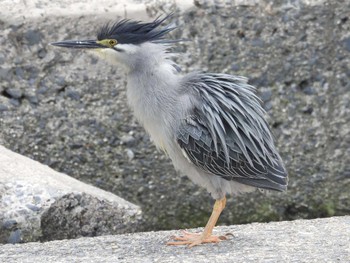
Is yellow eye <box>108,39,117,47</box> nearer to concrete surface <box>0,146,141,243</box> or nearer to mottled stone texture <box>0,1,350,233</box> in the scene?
concrete surface <box>0,146,141,243</box>

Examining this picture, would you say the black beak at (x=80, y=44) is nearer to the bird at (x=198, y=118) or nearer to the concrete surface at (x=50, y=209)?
the bird at (x=198, y=118)

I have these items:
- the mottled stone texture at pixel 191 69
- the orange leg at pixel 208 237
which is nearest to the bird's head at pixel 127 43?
the orange leg at pixel 208 237

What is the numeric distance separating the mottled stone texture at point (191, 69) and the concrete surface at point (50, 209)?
596mm

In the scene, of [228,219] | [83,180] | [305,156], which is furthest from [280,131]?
[83,180]

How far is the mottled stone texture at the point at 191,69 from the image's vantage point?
680cm

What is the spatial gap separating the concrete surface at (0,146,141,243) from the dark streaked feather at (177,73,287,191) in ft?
3.07

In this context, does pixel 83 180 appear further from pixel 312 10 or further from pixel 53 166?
pixel 312 10

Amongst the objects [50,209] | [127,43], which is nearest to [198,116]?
[127,43]

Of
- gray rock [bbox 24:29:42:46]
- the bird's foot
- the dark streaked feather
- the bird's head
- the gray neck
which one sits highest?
the bird's head

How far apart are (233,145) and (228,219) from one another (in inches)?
65.6

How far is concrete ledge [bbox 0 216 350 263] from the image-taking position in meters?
5.00

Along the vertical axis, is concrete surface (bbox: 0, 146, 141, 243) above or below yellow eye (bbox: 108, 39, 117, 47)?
below

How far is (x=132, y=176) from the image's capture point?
6.86 m

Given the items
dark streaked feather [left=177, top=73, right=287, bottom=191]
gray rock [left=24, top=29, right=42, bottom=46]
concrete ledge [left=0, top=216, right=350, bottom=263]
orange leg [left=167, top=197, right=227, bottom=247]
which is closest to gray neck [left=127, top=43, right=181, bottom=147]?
dark streaked feather [left=177, top=73, right=287, bottom=191]
